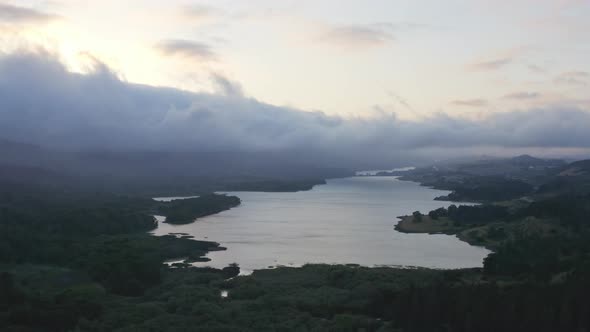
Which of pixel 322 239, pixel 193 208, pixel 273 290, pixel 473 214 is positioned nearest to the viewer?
pixel 273 290

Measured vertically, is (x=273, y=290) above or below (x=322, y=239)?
below

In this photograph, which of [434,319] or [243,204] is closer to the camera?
[434,319]

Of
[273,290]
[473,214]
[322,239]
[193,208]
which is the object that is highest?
[473,214]

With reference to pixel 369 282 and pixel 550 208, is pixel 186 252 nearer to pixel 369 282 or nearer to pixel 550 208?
pixel 369 282

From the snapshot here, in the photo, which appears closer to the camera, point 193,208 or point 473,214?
point 473,214

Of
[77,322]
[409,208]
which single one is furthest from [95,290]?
[409,208]

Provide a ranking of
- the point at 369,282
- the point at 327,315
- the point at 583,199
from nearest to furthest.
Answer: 1. the point at 327,315
2. the point at 369,282
3. the point at 583,199

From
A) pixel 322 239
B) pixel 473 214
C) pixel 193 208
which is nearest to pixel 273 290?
pixel 322 239

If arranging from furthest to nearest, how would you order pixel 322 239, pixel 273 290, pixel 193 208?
pixel 193 208
pixel 322 239
pixel 273 290

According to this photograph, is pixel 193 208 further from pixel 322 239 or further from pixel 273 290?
pixel 273 290
